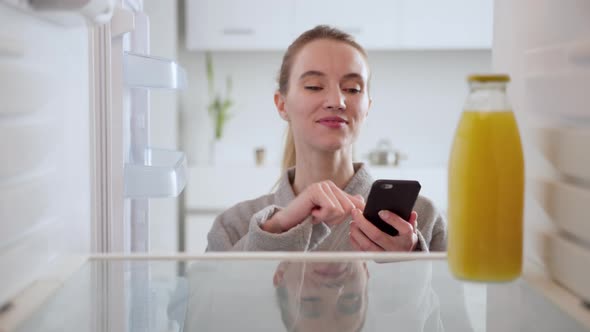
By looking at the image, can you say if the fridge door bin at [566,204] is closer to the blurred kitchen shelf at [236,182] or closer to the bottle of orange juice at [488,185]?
the bottle of orange juice at [488,185]

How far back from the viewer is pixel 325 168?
189 cm

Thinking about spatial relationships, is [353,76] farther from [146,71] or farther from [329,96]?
[146,71]

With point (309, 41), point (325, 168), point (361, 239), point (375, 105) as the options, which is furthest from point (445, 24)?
point (361, 239)

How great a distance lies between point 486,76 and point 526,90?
0.14 m

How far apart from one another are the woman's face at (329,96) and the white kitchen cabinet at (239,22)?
1703 mm

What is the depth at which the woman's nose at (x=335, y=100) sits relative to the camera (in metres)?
1.78

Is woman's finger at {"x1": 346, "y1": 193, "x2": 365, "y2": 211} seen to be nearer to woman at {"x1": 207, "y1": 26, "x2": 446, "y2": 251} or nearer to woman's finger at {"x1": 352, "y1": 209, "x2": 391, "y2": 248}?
woman at {"x1": 207, "y1": 26, "x2": 446, "y2": 251}

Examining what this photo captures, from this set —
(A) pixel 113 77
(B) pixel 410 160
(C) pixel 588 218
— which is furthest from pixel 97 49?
(B) pixel 410 160

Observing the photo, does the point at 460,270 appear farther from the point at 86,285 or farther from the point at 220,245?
the point at 220,245

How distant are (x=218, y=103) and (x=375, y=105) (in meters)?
0.84

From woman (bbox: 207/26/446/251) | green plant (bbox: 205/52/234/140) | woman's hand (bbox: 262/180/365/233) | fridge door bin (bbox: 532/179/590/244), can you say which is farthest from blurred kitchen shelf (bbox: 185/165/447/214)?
fridge door bin (bbox: 532/179/590/244)

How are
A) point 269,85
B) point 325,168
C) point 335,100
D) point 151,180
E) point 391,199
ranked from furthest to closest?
point 269,85 → point 325,168 → point 335,100 → point 151,180 → point 391,199

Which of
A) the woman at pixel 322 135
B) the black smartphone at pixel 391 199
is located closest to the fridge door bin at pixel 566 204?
the black smartphone at pixel 391 199

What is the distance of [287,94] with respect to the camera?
192 cm
